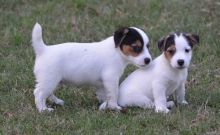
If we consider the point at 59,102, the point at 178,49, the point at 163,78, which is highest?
the point at 178,49

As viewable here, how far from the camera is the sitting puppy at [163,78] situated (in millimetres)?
7051

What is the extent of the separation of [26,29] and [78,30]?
82 cm

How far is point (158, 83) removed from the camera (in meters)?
7.19

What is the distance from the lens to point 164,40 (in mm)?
7156

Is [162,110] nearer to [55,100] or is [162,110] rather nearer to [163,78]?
[163,78]

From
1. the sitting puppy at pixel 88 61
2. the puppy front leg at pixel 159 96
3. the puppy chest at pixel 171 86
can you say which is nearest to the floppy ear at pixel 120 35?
the sitting puppy at pixel 88 61

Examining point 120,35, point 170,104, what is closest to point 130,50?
point 120,35

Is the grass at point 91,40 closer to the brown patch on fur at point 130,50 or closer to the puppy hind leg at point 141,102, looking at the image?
the puppy hind leg at point 141,102

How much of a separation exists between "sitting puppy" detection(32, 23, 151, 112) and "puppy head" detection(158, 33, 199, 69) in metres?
0.22

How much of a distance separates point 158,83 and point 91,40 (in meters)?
3.49

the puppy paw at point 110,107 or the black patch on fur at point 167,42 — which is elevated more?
the black patch on fur at point 167,42

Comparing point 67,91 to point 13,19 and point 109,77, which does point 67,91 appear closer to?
point 109,77

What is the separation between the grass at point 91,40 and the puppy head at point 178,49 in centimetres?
53

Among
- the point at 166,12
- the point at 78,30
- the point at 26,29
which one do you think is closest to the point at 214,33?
the point at 166,12
